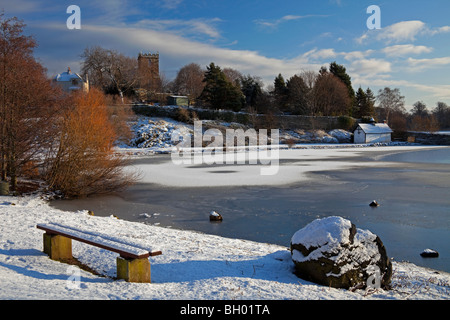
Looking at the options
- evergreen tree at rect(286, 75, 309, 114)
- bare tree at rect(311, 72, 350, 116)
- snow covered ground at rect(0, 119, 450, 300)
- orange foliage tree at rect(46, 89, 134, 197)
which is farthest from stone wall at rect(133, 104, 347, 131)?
snow covered ground at rect(0, 119, 450, 300)

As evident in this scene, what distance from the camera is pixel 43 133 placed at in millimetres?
15844

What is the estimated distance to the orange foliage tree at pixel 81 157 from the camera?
16.0m

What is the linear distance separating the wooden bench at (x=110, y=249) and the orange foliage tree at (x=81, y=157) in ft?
33.2

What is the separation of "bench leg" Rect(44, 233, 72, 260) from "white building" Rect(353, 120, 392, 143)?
62.5 m

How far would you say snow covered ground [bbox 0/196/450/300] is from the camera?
4684 millimetres

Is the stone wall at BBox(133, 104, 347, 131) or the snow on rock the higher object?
the stone wall at BBox(133, 104, 347, 131)

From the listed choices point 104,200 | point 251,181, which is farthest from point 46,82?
point 251,181

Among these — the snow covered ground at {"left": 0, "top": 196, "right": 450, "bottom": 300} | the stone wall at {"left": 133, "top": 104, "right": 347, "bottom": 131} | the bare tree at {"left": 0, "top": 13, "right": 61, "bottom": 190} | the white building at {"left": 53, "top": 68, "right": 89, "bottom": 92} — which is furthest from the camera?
the stone wall at {"left": 133, "top": 104, "right": 347, "bottom": 131}

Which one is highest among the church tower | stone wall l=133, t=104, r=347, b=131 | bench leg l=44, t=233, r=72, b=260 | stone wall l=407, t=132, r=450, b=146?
the church tower

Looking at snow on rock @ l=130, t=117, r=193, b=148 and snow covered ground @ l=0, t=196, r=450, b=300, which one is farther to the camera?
snow on rock @ l=130, t=117, r=193, b=148

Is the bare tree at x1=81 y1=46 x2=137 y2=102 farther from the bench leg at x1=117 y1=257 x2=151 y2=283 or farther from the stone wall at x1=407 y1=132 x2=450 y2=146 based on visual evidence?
the bench leg at x1=117 y1=257 x2=151 y2=283

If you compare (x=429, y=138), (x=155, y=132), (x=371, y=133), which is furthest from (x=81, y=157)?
(x=429, y=138)
